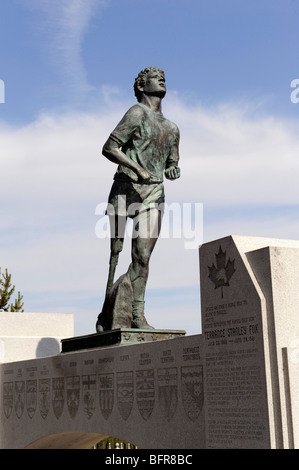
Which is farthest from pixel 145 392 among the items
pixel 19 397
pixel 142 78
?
pixel 142 78

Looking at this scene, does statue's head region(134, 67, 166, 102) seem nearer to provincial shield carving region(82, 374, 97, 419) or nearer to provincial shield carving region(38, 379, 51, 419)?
provincial shield carving region(82, 374, 97, 419)

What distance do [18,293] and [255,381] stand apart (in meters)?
19.4

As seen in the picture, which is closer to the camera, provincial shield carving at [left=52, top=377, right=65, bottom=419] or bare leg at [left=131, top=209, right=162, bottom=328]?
bare leg at [left=131, top=209, right=162, bottom=328]

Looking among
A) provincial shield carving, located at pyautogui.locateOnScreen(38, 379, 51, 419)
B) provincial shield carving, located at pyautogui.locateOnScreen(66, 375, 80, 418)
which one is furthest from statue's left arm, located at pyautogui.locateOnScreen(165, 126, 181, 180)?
provincial shield carving, located at pyautogui.locateOnScreen(38, 379, 51, 419)

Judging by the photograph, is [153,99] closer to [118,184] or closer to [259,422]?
[118,184]

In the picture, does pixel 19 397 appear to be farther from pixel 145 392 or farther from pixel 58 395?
pixel 145 392

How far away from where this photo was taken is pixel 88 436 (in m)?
11.0

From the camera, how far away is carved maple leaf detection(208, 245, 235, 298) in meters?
6.66

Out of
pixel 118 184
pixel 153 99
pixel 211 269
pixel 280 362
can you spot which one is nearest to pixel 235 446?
pixel 280 362

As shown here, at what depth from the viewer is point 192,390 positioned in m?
7.24

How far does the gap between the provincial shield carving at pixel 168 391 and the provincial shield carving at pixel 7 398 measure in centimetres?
516

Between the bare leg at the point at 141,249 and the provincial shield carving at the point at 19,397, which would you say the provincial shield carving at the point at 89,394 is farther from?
the provincial shield carving at the point at 19,397

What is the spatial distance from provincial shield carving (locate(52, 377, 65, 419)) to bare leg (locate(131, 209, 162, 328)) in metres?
1.65

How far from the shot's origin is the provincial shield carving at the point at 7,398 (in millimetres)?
12219
